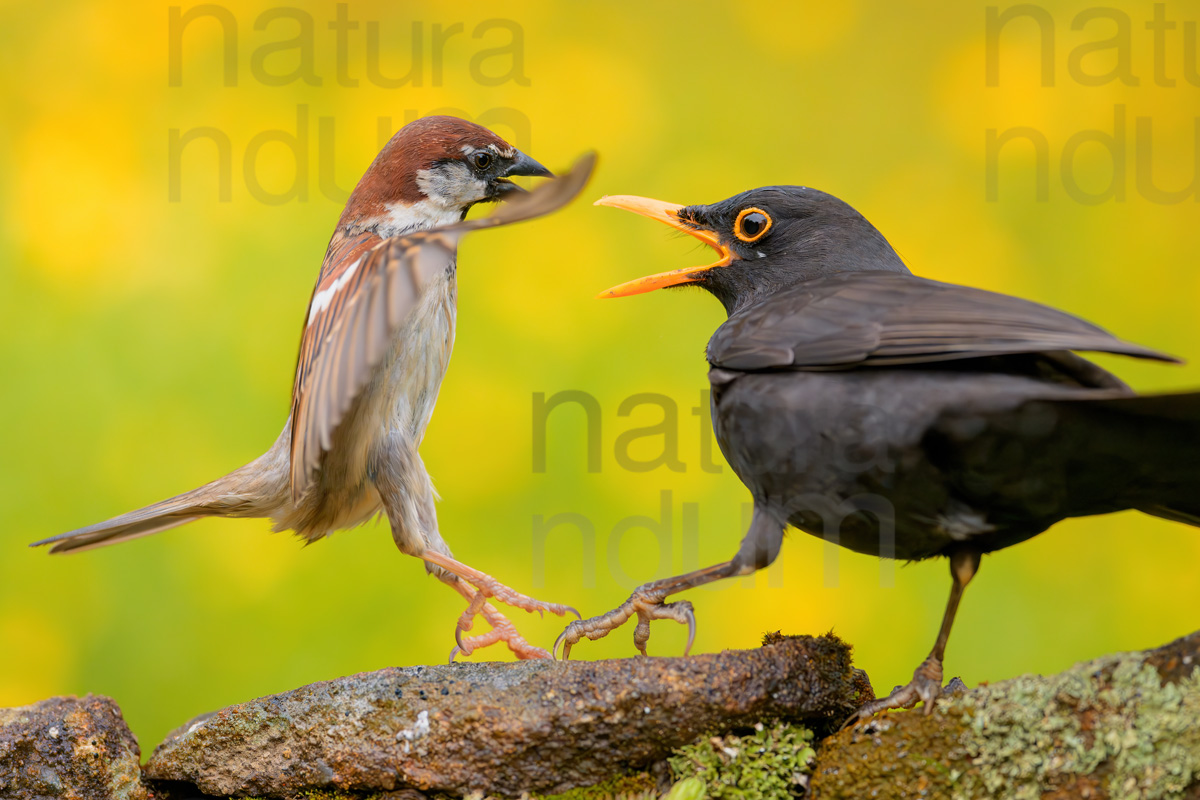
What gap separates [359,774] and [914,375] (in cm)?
197

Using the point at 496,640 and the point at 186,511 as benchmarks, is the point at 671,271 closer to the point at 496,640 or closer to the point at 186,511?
the point at 496,640

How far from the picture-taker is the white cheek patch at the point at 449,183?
4289mm

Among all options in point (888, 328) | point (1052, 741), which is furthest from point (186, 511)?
point (1052, 741)

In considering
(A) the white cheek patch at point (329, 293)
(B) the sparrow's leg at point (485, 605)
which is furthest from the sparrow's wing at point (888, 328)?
(A) the white cheek patch at point (329, 293)

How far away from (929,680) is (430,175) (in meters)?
2.72

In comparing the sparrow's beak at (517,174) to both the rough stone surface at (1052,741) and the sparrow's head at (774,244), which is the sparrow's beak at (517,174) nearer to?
the sparrow's head at (774,244)

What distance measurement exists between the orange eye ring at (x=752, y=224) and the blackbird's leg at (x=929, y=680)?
4.89ft

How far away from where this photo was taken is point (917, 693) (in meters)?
2.93

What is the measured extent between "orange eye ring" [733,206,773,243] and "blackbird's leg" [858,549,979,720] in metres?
1.49

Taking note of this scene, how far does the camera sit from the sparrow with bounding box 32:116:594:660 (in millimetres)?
3574

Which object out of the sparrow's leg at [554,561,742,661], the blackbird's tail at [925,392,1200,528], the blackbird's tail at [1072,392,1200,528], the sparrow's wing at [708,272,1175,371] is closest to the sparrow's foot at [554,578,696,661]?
the sparrow's leg at [554,561,742,661]

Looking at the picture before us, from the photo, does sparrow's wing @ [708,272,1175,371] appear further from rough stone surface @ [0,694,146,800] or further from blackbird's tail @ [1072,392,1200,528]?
rough stone surface @ [0,694,146,800]

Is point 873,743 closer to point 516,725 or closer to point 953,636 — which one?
point 516,725

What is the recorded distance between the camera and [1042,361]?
121 inches
